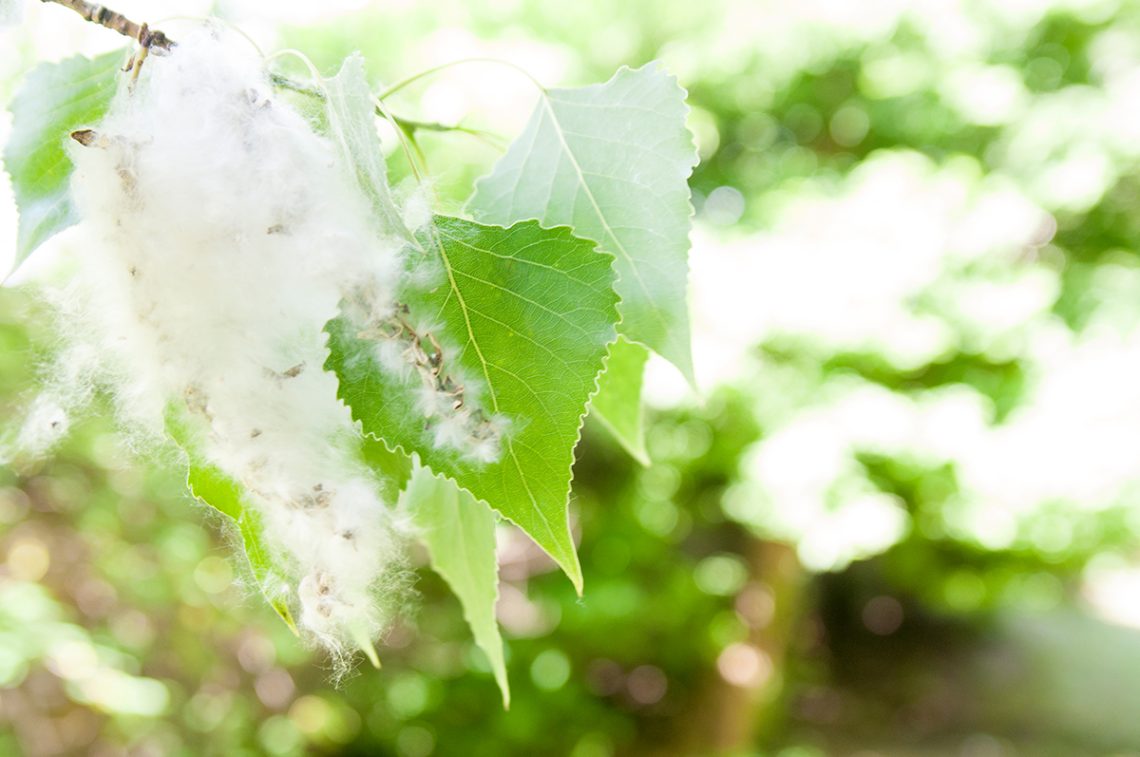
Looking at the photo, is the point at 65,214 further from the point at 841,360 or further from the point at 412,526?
the point at 841,360

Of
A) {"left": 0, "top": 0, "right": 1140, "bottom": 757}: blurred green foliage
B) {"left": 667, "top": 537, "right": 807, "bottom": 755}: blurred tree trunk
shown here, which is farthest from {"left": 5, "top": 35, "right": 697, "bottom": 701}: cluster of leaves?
{"left": 667, "top": 537, "right": 807, "bottom": 755}: blurred tree trunk

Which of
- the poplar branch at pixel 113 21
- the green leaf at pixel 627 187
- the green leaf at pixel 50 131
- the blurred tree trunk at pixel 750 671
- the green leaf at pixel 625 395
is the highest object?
the blurred tree trunk at pixel 750 671

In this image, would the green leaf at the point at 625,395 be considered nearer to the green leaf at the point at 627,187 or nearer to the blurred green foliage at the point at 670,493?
the green leaf at the point at 627,187

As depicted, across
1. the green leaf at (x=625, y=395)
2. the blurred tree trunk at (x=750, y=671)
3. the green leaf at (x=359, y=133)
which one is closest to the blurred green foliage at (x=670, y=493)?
the blurred tree trunk at (x=750, y=671)

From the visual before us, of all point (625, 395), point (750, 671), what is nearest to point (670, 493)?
point (750, 671)

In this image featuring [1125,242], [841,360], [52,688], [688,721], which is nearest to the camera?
[52,688]

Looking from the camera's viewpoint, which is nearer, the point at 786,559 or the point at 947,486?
the point at 947,486


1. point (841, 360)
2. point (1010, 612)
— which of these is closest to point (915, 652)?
point (1010, 612)
